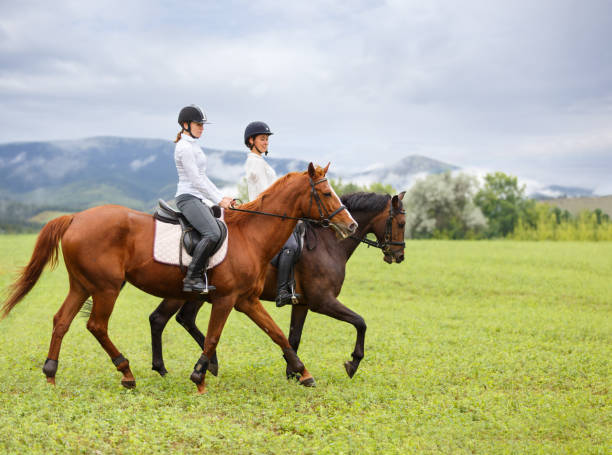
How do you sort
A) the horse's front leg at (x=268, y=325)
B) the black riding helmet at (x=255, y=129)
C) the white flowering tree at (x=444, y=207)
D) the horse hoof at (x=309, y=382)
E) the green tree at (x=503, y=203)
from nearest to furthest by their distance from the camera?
the horse's front leg at (x=268, y=325) < the horse hoof at (x=309, y=382) < the black riding helmet at (x=255, y=129) < the white flowering tree at (x=444, y=207) < the green tree at (x=503, y=203)

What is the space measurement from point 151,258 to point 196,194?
1078 millimetres

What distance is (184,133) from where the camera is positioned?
751 centimetres

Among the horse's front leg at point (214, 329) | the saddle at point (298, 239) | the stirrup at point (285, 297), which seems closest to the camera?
the horse's front leg at point (214, 329)

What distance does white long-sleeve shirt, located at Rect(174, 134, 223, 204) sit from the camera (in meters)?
7.27

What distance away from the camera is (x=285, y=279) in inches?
319

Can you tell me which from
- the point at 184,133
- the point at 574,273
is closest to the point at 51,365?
the point at 184,133

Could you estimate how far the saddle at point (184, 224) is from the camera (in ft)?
23.4

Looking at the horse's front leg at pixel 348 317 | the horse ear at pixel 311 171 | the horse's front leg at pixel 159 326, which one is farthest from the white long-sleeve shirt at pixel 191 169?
the horse's front leg at pixel 348 317

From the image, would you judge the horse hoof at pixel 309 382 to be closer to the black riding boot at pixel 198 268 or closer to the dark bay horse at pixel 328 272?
the dark bay horse at pixel 328 272

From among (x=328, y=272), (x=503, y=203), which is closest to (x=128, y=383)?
(x=328, y=272)

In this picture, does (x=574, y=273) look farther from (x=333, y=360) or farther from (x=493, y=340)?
(x=333, y=360)

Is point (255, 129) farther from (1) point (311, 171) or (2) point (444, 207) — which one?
(2) point (444, 207)

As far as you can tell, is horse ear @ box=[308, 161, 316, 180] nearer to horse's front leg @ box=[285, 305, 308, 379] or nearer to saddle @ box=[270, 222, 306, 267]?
saddle @ box=[270, 222, 306, 267]

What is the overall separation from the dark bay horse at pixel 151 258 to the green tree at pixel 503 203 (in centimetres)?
8638
